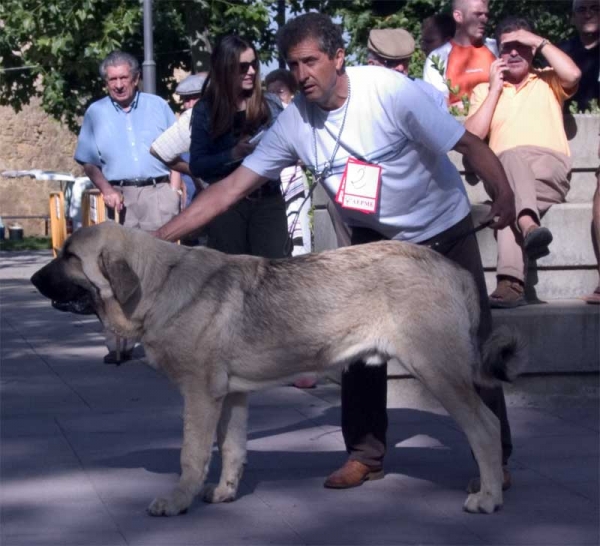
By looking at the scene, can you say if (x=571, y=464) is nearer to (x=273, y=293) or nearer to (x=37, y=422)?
(x=273, y=293)

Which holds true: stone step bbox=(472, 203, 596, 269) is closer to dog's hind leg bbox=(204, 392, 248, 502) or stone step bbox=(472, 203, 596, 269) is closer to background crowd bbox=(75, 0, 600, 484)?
background crowd bbox=(75, 0, 600, 484)

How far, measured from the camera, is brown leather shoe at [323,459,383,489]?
19.5 ft

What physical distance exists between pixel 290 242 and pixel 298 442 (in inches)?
47.7

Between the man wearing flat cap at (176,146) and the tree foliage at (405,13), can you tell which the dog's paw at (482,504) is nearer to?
the man wearing flat cap at (176,146)

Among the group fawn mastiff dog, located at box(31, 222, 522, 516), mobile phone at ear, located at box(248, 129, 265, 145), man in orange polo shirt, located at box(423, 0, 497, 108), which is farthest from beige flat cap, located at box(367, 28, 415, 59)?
fawn mastiff dog, located at box(31, 222, 522, 516)

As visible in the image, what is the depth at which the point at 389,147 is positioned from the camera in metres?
5.57

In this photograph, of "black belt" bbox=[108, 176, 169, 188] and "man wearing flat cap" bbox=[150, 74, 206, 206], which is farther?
"black belt" bbox=[108, 176, 169, 188]

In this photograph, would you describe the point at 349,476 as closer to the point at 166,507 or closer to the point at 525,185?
the point at 166,507

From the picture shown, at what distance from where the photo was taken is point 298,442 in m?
7.02

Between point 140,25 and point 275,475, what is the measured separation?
20.0m

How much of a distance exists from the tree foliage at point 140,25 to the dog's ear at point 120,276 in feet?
61.6

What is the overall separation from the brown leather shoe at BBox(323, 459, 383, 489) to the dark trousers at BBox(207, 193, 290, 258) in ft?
6.24

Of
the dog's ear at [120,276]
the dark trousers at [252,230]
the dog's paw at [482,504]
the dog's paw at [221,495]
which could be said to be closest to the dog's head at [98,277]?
the dog's ear at [120,276]

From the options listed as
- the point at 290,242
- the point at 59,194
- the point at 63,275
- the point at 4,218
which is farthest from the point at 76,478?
the point at 4,218
